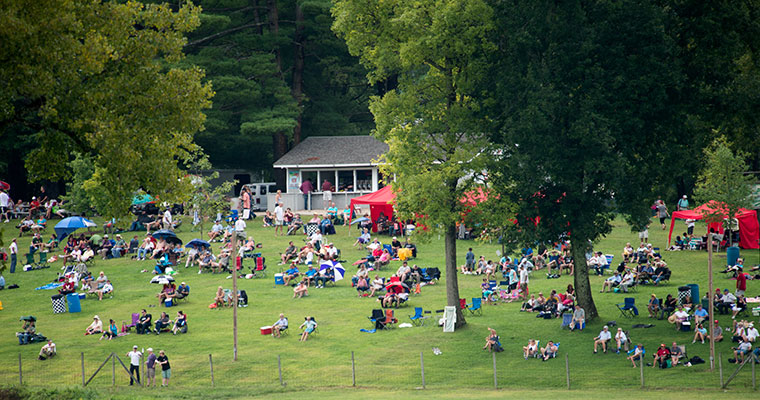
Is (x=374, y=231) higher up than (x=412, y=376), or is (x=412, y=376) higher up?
(x=374, y=231)

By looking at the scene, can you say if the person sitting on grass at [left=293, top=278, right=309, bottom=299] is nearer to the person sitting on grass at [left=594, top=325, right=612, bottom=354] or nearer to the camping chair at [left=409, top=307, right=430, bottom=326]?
the camping chair at [left=409, top=307, right=430, bottom=326]

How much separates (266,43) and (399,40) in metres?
37.7

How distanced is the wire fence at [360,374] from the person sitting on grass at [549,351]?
9.2 inches

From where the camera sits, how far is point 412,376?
2366cm

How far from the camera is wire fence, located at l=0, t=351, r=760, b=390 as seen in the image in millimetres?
22703

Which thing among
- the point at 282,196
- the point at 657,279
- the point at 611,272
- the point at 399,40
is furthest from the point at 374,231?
the point at 399,40

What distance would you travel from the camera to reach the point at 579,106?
1006 inches

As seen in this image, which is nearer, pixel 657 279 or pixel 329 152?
pixel 657 279

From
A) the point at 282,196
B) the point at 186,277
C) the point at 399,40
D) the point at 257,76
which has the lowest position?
the point at 186,277

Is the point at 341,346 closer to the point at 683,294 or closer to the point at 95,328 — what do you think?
the point at 95,328

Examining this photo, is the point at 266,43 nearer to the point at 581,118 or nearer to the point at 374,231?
the point at 374,231

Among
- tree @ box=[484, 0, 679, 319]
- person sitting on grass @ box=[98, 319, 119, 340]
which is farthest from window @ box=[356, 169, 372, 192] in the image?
tree @ box=[484, 0, 679, 319]

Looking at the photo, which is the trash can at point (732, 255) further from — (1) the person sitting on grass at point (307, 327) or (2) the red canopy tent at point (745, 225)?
(1) the person sitting on grass at point (307, 327)

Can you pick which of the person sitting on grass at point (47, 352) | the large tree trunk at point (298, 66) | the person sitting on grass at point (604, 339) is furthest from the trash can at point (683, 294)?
the large tree trunk at point (298, 66)
